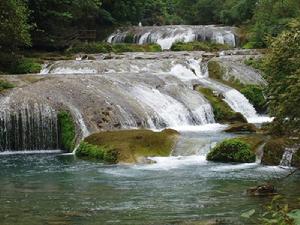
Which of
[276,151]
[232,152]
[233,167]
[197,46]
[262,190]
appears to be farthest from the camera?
[197,46]

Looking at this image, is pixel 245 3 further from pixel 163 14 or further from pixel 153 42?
pixel 163 14

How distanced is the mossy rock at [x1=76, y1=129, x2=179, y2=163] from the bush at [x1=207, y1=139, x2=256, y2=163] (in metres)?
2.03

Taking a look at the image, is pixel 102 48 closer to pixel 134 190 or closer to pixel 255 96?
pixel 255 96

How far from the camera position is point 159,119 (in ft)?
93.8

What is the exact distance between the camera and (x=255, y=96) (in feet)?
110

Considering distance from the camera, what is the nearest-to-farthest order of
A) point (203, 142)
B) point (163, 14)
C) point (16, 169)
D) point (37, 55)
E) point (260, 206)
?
1. point (260, 206)
2. point (16, 169)
3. point (203, 142)
4. point (37, 55)
5. point (163, 14)

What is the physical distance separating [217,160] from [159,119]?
22.6 feet

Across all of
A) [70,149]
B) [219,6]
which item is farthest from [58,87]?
[219,6]

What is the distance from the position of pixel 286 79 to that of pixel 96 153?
8.42 metres

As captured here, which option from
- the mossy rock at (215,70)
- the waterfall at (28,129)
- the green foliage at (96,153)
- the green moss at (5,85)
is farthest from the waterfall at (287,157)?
the mossy rock at (215,70)

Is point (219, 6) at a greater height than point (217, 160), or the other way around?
point (219, 6)

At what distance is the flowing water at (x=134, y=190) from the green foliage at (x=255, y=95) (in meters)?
9.91

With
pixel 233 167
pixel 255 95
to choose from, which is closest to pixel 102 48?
pixel 255 95

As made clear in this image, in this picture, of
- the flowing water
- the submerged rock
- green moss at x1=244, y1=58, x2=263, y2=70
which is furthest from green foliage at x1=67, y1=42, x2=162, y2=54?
the submerged rock
